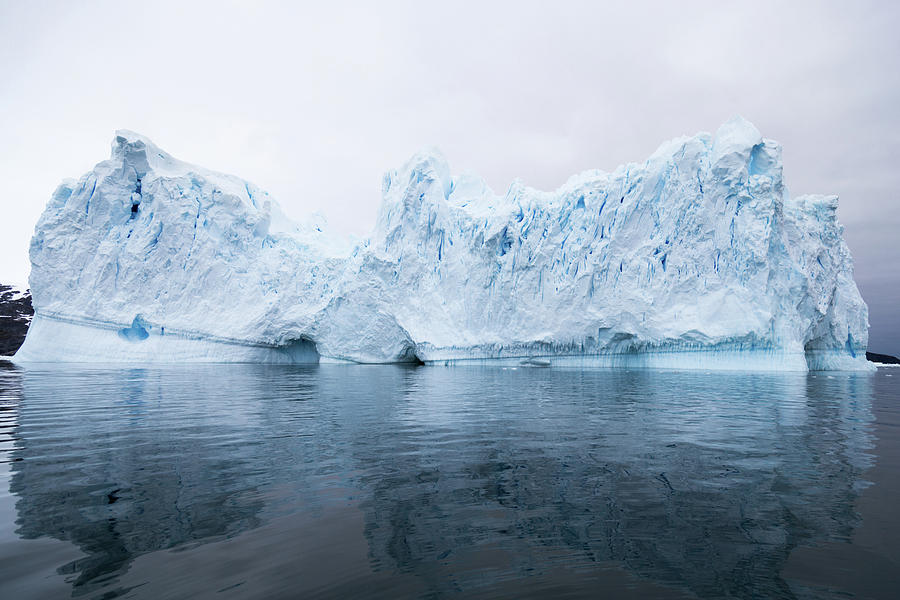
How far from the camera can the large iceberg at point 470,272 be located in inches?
916

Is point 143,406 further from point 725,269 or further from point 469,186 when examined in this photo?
point 469,186

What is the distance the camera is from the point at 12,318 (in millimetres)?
54094

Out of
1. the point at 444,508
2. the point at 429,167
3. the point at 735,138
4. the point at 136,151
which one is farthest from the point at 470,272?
the point at 444,508

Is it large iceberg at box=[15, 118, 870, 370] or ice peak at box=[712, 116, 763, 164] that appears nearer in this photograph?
ice peak at box=[712, 116, 763, 164]

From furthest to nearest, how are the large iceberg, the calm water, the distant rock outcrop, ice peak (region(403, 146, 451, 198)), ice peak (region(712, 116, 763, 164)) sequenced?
the distant rock outcrop
ice peak (region(403, 146, 451, 198))
the large iceberg
ice peak (region(712, 116, 763, 164))
the calm water

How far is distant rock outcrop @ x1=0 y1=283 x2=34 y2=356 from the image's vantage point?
43.7 m

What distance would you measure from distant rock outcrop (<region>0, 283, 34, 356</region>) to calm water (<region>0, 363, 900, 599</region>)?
48421 millimetres

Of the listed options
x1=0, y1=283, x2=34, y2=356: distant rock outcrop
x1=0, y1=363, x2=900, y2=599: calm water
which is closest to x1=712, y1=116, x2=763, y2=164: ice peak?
x1=0, y1=363, x2=900, y2=599: calm water

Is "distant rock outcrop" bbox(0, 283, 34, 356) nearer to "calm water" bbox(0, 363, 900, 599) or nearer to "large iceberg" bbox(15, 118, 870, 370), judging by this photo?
"large iceberg" bbox(15, 118, 870, 370)

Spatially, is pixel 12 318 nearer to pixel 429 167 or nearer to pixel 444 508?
pixel 429 167

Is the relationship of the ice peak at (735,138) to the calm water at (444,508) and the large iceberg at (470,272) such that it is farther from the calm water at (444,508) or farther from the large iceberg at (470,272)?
the calm water at (444,508)

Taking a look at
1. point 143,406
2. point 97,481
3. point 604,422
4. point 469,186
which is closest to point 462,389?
point 604,422

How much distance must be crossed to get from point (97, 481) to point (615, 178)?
2629cm

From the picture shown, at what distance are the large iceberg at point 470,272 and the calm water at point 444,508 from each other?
1737 cm
